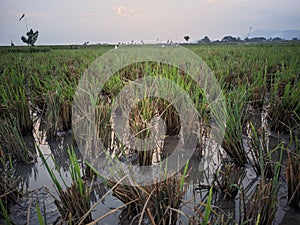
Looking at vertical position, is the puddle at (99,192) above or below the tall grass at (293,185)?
below

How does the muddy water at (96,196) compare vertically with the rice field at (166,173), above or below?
below

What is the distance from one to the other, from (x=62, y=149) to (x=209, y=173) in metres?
1.11

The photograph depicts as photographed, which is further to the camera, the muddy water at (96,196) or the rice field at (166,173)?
the muddy water at (96,196)

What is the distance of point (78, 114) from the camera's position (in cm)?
219

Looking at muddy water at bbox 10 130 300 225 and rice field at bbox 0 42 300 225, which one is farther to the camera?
muddy water at bbox 10 130 300 225

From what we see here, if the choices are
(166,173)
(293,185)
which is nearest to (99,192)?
(166,173)

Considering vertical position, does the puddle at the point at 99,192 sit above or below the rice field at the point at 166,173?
below

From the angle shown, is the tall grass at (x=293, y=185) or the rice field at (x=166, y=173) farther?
the tall grass at (x=293, y=185)

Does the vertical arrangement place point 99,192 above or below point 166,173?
below

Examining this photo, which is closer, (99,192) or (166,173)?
(166,173)

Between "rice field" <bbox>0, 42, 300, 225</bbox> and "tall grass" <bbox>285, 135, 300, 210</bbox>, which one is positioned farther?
"tall grass" <bbox>285, 135, 300, 210</bbox>

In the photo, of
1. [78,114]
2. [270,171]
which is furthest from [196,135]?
[78,114]

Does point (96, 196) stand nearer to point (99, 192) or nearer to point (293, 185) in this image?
point (99, 192)

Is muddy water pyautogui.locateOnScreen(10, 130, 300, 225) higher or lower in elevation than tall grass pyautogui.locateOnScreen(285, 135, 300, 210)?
lower
